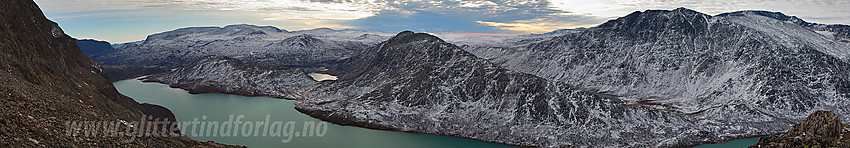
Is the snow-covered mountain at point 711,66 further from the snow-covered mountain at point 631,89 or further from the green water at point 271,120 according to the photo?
the green water at point 271,120

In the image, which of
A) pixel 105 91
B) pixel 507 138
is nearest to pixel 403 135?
pixel 507 138

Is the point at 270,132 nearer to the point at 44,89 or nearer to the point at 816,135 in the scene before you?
the point at 44,89

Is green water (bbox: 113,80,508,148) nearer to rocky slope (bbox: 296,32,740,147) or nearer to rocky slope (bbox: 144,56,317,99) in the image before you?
rocky slope (bbox: 296,32,740,147)

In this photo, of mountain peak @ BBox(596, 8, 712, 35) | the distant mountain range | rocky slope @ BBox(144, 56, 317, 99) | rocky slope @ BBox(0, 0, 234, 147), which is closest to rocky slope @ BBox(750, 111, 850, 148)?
the distant mountain range

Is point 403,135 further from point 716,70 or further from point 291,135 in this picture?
point 716,70

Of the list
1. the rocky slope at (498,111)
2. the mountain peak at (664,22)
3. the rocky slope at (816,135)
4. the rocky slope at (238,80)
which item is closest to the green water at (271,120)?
the rocky slope at (498,111)
